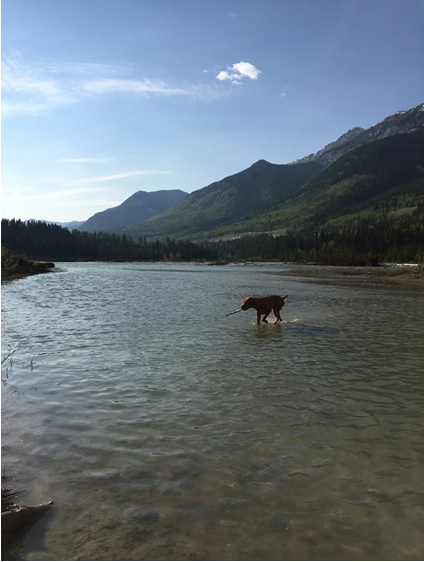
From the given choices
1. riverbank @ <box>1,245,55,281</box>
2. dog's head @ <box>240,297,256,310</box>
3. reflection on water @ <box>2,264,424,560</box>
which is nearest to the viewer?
reflection on water @ <box>2,264,424,560</box>

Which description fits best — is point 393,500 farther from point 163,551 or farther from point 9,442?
point 9,442

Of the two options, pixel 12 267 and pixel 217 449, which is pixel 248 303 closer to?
pixel 217 449

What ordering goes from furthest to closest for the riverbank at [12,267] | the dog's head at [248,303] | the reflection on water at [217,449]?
the riverbank at [12,267] → the dog's head at [248,303] → the reflection on water at [217,449]

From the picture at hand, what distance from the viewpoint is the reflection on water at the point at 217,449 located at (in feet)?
14.7

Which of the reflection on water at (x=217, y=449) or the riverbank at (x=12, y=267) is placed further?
the riverbank at (x=12, y=267)

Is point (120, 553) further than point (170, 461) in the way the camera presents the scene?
No

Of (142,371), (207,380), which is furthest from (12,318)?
(207,380)

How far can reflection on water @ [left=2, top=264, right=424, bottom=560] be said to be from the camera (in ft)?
14.7

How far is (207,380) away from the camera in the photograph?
398 inches

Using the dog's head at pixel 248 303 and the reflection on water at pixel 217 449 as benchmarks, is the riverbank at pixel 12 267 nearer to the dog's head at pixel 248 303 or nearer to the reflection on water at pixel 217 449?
the dog's head at pixel 248 303

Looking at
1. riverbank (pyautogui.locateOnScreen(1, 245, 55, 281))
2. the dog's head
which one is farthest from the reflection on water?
riverbank (pyautogui.locateOnScreen(1, 245, 55, 281))

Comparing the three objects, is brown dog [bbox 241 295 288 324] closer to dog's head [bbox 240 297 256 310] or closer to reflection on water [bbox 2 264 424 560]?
dog's head [bbox 240 297 256 310]

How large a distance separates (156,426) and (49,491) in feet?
7.79

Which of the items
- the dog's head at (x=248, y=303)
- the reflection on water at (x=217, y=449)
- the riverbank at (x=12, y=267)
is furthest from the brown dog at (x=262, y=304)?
the riverbank at (x=12, y=267)
